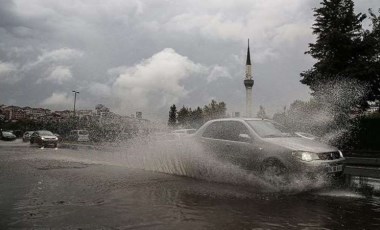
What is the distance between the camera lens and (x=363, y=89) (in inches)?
1236

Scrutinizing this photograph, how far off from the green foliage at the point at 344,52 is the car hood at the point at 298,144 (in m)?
23.6

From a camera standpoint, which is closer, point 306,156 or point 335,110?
point 306,156

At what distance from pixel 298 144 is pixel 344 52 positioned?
2587 centimetres

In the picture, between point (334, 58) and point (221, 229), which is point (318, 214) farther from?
point (334, 58)

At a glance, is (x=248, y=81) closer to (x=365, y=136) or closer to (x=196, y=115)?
(x=196, y=115)

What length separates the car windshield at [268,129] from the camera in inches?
376

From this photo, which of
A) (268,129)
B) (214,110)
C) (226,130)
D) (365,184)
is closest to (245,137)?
(268,129)

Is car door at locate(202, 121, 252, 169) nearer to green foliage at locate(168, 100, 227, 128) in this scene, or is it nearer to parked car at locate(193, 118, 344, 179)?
parked car at locate(193, 118, 344, 179)

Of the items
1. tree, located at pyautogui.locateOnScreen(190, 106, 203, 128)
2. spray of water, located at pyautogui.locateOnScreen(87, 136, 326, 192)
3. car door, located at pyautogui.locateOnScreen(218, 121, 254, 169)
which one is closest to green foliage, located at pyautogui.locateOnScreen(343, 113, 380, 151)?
spray of water, located at pyautogui.locateOnScreen(87, 136, 326, 192)

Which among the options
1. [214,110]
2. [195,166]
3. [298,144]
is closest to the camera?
[298,144]

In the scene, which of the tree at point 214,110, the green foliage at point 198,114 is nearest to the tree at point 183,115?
the green foliage at point 198,114

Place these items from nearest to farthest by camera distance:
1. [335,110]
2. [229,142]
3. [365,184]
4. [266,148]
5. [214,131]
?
[266,148]
[229,142]
[365,184]
[214,131]
[335,110]

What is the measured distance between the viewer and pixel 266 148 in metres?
8.91

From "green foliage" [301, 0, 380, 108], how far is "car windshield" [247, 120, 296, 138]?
2255cm
